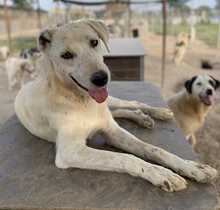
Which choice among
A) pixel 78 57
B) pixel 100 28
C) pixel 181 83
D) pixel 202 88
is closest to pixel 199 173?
pixel 78 57

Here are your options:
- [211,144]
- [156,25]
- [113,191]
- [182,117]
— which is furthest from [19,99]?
[156,25]

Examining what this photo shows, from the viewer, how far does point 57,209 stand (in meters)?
1.31

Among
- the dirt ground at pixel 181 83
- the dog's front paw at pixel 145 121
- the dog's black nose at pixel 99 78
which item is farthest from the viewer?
the dirt ground at pixel 181 83

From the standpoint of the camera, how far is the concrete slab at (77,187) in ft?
4.30

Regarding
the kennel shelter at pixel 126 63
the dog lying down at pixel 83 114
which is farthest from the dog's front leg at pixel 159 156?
the kennel shelter at pixel 126 63

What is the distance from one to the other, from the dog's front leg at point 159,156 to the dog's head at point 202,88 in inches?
78.7

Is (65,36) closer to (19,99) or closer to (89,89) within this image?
(89,89)

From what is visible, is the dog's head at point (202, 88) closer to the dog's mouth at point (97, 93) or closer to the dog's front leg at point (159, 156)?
the dog's front leg at point (159, 156)

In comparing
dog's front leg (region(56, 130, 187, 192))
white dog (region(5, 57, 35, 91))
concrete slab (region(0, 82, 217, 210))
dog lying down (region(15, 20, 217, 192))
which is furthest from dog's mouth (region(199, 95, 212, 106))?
white dog (region(5, 57, 35, 91))

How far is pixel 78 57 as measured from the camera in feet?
5.41

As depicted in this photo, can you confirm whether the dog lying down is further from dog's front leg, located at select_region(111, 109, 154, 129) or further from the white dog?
the white dog

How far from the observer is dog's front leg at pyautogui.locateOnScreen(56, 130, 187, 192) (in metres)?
1.39

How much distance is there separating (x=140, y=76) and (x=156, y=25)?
2520 cm

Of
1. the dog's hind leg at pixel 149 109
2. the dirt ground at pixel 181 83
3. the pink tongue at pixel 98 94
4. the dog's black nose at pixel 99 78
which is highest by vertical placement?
the dog's black nose at pixel 99 78
